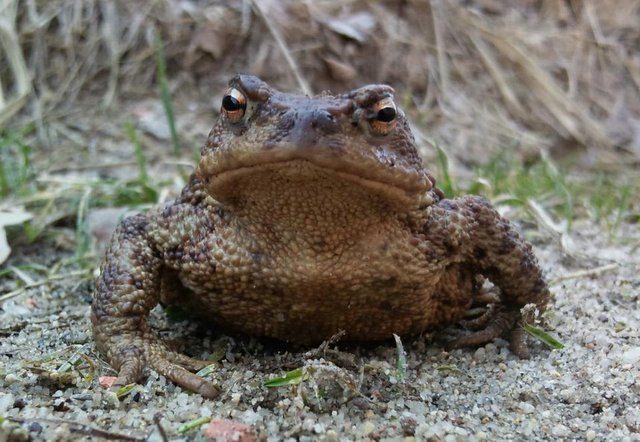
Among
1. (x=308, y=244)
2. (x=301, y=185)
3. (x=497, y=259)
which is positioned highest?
(x=301, y=185)

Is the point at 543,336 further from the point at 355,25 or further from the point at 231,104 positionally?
the point at 355,25

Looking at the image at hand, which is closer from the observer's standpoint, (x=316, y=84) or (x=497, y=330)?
(x=497, y=330)

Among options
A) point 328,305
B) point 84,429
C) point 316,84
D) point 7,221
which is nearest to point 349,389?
point 328,305

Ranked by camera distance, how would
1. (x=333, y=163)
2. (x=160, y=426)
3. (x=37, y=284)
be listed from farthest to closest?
(x=37, y=284) → (x=333, y=163) → (x=160, y=426)

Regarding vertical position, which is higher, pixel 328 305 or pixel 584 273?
pixel 328 305

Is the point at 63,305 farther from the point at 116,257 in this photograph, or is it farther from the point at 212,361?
the point at 212,361

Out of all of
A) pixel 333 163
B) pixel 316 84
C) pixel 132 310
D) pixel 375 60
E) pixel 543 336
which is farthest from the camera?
pixel 375 60

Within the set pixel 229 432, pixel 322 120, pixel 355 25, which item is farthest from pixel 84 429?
pixel 355 25

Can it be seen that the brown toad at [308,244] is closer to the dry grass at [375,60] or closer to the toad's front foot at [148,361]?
the toad's front foot at [148,361]
